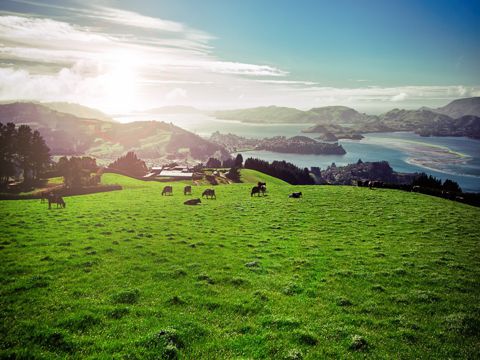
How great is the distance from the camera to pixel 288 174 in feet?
447

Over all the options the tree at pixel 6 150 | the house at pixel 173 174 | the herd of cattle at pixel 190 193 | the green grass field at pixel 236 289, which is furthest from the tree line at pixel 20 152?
the green grass field at pixel 236 289

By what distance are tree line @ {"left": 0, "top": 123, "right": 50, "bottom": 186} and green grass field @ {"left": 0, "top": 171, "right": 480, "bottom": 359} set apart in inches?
2011

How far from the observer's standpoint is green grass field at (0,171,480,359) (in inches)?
412

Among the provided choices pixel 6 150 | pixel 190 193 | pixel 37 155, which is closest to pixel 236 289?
pixel 190 193

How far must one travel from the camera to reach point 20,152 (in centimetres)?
7288

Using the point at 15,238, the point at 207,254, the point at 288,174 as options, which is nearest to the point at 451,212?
the point at 207,254

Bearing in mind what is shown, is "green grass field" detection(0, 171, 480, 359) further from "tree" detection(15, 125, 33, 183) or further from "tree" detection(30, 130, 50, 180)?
"tree" detection(30, 130, 50, 180)

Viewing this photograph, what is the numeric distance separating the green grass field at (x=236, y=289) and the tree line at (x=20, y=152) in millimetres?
51072

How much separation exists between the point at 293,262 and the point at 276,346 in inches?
374

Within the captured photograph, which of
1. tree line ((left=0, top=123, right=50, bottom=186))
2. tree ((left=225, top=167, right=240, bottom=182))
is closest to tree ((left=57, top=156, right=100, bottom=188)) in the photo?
tree line ((left=0, top=123, right=50, bottom=186))

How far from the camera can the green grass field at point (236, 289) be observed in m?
10.5

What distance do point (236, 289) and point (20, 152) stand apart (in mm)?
83278

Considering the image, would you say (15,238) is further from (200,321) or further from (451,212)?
(451,212)

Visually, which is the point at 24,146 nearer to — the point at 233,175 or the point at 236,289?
the point at 233,175
